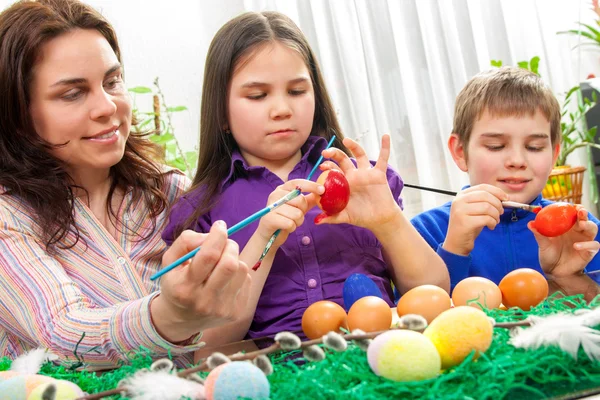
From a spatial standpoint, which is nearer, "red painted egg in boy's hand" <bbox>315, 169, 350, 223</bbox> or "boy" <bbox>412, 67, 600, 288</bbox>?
"red painted egg in boy's hand" <bbox>315, 169, 350, 223</bbox>

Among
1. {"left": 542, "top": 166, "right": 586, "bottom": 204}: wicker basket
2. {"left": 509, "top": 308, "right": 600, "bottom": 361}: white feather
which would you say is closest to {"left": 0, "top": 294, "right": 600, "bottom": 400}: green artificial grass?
{"left": 509, "top": 308, "right": 600, "bottom": 361}: white feather

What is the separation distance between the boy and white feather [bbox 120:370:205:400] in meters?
0.77

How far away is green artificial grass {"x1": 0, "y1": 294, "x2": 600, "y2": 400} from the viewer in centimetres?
57

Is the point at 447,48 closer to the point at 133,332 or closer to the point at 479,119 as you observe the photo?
the point at 479,119

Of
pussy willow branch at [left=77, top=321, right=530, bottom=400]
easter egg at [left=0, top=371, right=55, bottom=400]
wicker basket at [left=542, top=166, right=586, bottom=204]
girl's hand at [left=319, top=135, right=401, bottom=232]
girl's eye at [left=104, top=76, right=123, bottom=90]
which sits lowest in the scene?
wicker basket at [left=542, top=166, right=586, bottom=204]

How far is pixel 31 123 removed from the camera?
4.15 ft

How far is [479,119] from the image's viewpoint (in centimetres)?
154

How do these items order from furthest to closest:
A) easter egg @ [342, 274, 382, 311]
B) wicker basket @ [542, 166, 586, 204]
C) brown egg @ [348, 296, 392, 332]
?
wicker basket @ [542, 166, 586, 204] < easter egg @ [342, 274, 382, 311] < brown egg @ [348, 296, 392, 332]

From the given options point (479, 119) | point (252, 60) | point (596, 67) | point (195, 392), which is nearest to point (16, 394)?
point (195, 392)

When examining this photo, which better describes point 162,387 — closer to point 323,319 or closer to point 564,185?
point 323,319

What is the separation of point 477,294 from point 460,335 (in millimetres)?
283

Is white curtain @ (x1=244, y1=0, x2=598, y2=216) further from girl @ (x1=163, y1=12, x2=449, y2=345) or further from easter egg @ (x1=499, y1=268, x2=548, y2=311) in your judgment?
easter egg @ (x1=499, y1=268, x2=548, y2=311)

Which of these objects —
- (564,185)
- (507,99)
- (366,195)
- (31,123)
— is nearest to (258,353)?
(366,195)

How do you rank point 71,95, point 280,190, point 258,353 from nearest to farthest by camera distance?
1. point 258,353
2. point 280,190
3. point 71,95
